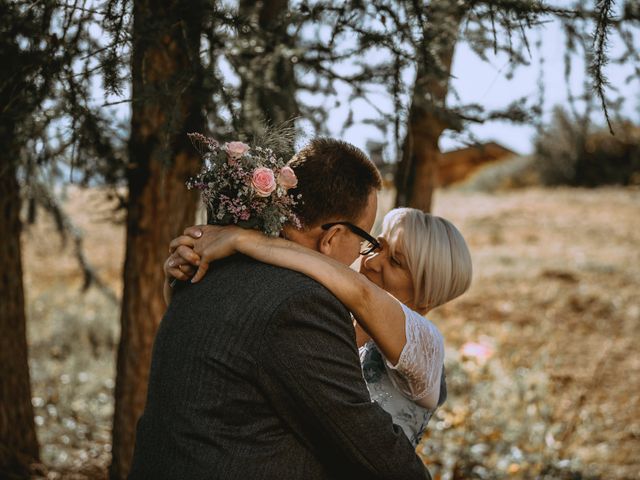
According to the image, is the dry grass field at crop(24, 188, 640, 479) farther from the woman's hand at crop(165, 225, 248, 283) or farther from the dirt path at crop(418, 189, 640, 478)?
the woman's hand at crop(165, 225, 248, 283)

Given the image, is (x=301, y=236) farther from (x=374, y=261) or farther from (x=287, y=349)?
(x=374, y=261)

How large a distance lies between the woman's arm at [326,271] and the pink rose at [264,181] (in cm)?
15

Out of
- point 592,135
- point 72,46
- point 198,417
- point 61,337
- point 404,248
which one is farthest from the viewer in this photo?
point 592,135

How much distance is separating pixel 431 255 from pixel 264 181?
0.89 m

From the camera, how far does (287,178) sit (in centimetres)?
201

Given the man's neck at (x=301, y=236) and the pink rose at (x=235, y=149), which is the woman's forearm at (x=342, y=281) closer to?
the man's neck at (x=301, y=236)

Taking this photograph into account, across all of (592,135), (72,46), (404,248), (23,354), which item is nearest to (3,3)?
(72,46)

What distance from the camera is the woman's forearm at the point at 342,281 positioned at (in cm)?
198

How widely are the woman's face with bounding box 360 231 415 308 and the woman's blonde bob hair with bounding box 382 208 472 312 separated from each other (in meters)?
0.03

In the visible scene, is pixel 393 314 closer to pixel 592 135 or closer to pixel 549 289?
pixel 549 289

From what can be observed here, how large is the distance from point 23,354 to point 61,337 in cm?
474

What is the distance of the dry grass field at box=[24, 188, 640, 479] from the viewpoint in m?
5.39

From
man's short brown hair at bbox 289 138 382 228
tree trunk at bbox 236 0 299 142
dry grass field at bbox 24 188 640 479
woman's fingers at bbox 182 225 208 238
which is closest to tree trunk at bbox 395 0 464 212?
tree trunk at bbox 236 0 299 142

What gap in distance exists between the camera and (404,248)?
2.61 meters
